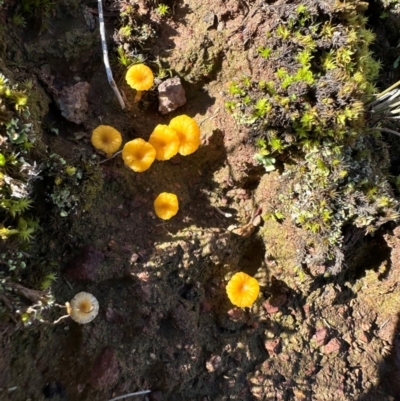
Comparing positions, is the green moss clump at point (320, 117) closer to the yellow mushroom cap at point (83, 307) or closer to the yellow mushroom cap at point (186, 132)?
the yellow mushroom cap at point (186, 132)

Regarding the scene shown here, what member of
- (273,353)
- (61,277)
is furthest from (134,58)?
(273,353)

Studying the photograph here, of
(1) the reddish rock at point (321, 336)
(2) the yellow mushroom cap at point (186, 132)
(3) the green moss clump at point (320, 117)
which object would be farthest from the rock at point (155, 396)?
(2) the yellow mushroom cap at point (186, 132)

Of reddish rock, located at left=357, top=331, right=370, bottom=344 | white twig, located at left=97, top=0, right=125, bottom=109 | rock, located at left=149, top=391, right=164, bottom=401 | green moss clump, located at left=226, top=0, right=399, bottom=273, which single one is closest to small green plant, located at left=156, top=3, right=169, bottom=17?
white twig, located at left=97, top=0, right=125, bottom=109

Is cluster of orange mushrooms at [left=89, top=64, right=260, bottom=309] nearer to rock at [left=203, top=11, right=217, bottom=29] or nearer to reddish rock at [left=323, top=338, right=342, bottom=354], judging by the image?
rock at [left=203, top=11, right=217, bottom=29]

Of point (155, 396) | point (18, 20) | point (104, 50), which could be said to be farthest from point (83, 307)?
point (18, 20)

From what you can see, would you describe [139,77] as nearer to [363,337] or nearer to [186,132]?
[186,132]

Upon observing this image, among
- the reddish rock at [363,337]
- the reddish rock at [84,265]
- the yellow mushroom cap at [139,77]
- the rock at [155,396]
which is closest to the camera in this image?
the reddish rock at [84,265]

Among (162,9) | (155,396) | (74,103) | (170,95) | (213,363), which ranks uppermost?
(162,9)
